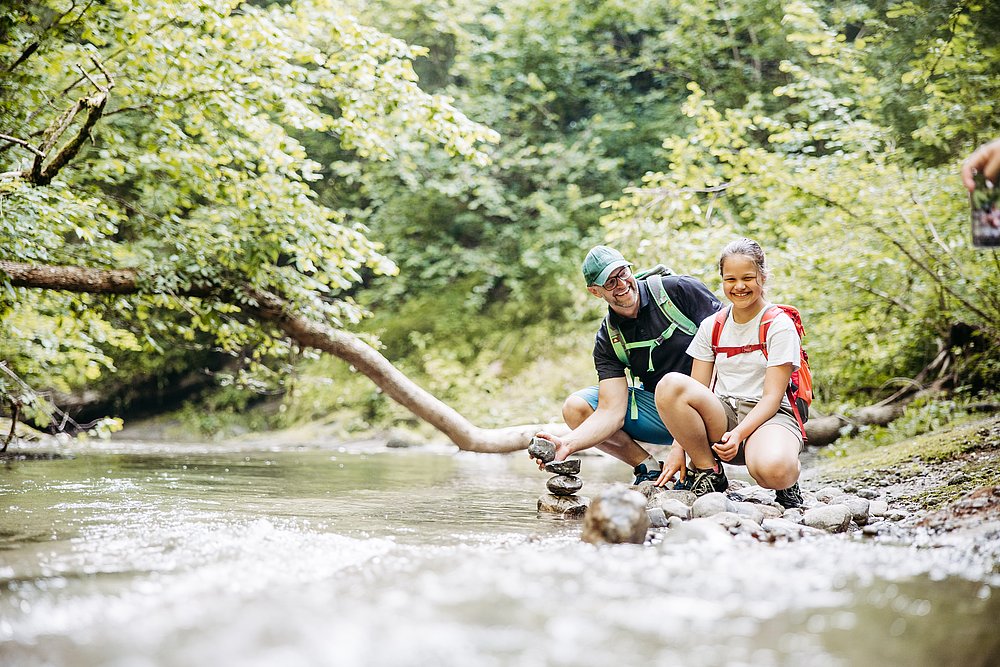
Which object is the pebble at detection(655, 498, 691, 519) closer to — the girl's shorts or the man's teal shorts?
the girl's shorts

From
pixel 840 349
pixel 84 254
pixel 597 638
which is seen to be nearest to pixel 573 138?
pixel 840 349

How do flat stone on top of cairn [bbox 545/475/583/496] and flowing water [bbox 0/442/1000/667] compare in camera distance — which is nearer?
flowing water [bbox 0/442/1000/667]

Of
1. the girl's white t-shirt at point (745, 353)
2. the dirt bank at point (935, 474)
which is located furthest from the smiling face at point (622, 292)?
the dirt bank at point (935, 474)

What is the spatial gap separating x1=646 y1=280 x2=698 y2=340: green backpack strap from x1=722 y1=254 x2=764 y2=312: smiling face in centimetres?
58

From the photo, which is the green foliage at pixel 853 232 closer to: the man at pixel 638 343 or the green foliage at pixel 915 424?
the green foliage at pixel 915 424

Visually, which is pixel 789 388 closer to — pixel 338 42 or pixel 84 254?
pixel 338 42

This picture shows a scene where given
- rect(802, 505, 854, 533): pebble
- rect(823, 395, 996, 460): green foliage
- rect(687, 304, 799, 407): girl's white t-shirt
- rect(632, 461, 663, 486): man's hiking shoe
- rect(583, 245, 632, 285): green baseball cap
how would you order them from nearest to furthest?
rect(802, 505, 854, 533): pebble → rect(687, 304, 799, 407): girl's white t-shirt → rect(583, 245, 632, 285): green baseball cap → rect(632, 461, 663, 486): man's hiking shoe → rect(823, 395, 996, 460): green foliage

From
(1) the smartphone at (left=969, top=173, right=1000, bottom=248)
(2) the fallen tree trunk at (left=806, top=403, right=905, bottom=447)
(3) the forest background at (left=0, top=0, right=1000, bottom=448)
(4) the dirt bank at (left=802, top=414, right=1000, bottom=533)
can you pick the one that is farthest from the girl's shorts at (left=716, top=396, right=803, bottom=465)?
(2) the fallen tree trunk at (left=806, top=403, right=905, bottom=447)

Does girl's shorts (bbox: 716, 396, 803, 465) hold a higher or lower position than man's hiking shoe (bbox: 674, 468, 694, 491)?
higher

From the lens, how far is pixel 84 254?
582cm

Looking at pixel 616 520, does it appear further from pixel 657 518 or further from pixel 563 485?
pixel 563 485

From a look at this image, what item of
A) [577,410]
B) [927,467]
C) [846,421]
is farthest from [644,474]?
[846,421]

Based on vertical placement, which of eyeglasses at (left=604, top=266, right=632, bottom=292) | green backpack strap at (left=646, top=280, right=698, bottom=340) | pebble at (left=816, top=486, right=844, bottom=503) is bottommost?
pebble at (left=816, top=486, right=844, bottom=503)

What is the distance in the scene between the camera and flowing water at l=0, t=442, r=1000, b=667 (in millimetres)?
1653
